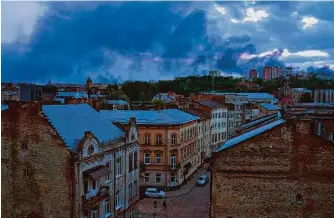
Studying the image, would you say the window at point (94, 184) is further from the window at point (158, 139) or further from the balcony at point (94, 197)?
the window at point (158, 139)

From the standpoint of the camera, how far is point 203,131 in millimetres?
72812

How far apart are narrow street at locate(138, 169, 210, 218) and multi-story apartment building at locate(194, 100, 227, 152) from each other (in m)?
27.4

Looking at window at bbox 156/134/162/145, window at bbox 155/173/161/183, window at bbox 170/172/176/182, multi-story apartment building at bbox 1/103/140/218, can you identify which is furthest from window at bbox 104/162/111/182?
window at bbox 170/172/176/182

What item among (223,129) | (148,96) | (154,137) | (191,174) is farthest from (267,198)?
(148,96)

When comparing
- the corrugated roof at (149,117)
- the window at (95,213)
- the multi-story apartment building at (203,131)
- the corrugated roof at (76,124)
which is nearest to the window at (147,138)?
the corrugated roof at (149,117)

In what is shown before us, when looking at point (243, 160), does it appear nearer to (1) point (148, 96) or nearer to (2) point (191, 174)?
(2) point (191, 174)

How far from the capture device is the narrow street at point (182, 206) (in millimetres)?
43250

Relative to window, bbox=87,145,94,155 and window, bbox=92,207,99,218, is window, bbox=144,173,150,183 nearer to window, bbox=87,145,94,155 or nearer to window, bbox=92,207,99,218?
window, bbox=92,207,99,218

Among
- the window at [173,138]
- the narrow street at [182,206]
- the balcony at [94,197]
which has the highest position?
the window at [173,138]

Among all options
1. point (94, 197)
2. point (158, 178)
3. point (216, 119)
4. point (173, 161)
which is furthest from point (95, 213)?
point (216, 119)

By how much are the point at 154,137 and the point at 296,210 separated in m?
31.8

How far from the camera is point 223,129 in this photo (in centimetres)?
8562

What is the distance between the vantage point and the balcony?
89.9ft

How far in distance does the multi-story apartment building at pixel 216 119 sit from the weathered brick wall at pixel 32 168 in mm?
53194
